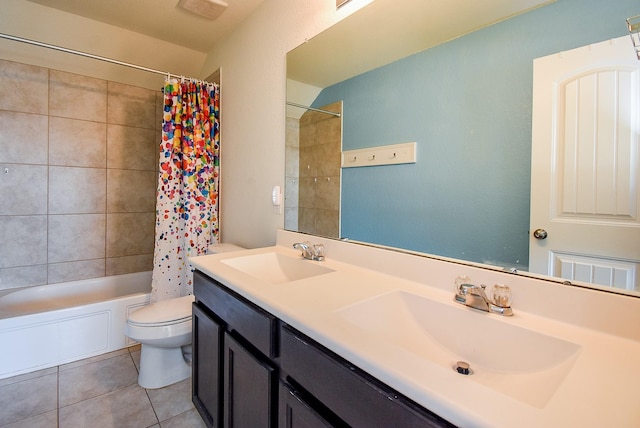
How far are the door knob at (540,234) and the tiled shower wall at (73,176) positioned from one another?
9.90 ft

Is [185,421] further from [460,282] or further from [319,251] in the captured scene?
[460,282]

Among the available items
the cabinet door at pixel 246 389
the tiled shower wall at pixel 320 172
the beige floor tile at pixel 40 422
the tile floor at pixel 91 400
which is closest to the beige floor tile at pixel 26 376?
the tile floor at pixel 91 400

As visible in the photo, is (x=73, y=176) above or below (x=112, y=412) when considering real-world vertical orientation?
above

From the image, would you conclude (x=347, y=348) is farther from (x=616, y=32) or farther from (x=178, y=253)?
(x=178, y=253)

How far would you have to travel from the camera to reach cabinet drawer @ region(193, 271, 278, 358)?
89 centimetres

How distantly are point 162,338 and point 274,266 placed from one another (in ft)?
2.59

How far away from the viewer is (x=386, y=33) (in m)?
1.26

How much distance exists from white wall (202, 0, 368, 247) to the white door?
38.4 inches

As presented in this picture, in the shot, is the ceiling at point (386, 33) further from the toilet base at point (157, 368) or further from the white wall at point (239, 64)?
the toilet base at point (157, 368)

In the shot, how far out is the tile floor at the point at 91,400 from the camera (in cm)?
152

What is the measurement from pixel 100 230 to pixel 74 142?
0.76 meters

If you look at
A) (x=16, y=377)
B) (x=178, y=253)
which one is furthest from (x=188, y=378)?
(x=16, y=377)

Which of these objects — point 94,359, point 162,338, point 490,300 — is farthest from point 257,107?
point 94,359

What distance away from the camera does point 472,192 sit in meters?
1.00
